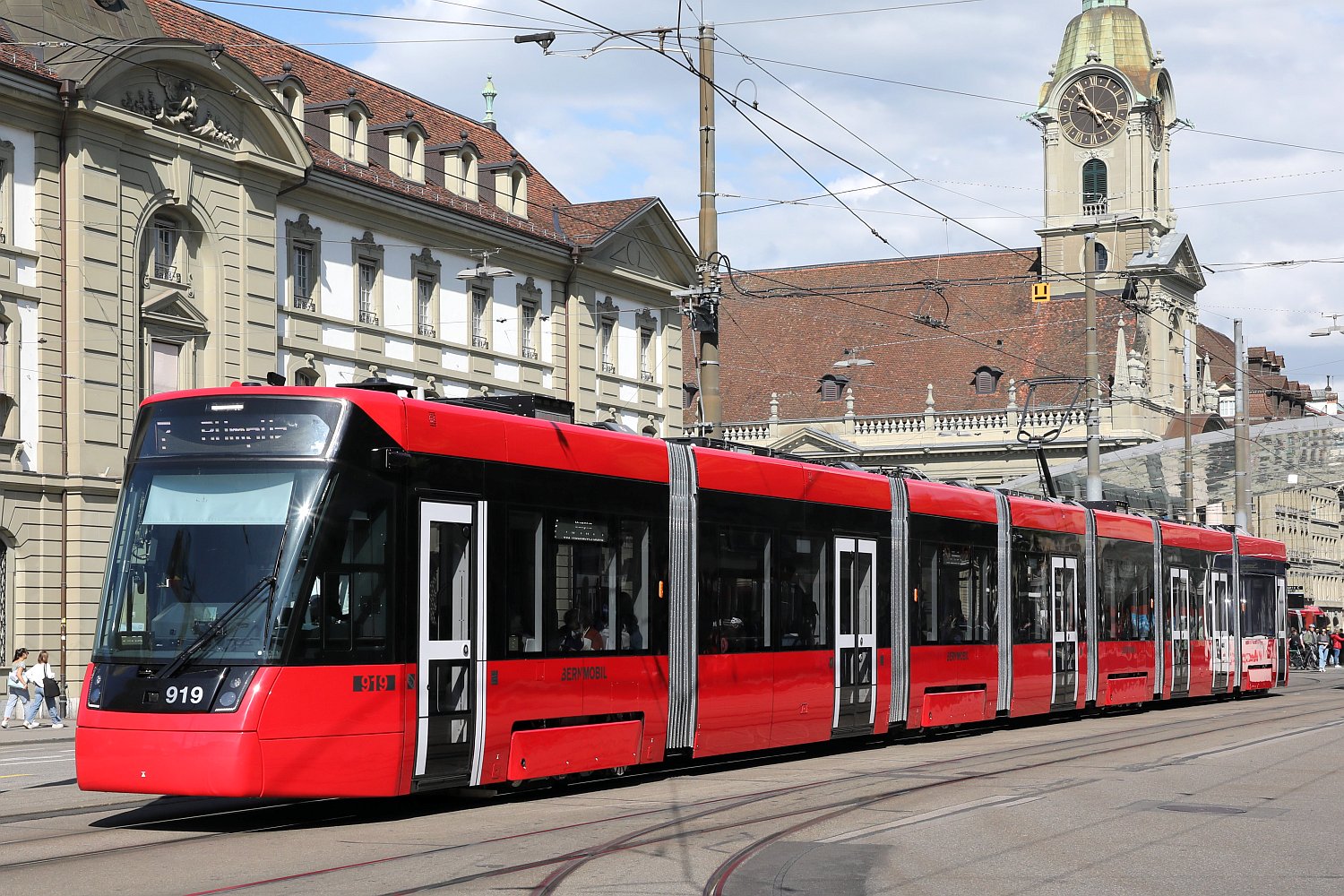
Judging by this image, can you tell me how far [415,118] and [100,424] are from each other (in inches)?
476

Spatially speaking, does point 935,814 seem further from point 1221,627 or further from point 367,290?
point 367,290

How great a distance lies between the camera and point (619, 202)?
44.8 meters

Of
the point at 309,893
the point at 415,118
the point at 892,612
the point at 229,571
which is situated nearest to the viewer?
the point at 309,893

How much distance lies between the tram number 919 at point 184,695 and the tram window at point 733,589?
5.49 m

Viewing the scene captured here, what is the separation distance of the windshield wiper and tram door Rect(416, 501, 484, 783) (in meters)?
1.25

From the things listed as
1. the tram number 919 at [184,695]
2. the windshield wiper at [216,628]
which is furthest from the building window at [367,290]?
the tram number 919 at [184,695]

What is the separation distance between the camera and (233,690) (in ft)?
37.7

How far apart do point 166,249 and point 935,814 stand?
22.6 m

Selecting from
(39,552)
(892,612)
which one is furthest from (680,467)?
(39,552)

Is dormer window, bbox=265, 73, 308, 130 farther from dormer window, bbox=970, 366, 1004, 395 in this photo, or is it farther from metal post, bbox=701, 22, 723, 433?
dormer window, bbox=970, 366, 1004, 395

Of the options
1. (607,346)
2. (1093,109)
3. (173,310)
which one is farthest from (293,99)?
(1093,109)

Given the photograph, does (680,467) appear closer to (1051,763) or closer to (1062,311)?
(1051,763)

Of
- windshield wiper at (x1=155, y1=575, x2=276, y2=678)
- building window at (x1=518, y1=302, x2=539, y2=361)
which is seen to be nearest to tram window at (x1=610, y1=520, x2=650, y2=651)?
windshield wiper at (x1=155, y1=575, x2=276, y2=678)

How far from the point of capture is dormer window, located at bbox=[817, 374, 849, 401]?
269ft
